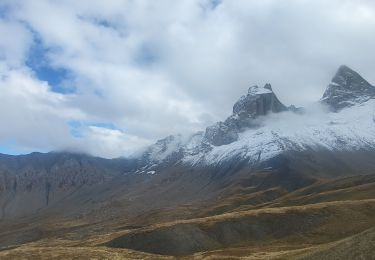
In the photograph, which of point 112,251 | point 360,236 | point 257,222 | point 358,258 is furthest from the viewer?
point 257,222

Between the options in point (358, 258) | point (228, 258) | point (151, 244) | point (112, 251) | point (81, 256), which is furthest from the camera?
point (151, 244)

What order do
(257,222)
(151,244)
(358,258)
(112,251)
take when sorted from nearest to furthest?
(358,258) → (112,251) → (151,244) → (257,222)

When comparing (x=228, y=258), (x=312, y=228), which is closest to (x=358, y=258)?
(x=228, y=258)

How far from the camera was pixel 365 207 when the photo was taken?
157m

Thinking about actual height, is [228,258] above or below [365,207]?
below

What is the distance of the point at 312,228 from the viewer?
480 ft

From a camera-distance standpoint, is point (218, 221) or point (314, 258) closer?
point (314, 258)

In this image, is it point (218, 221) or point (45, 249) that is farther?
point (218, 221)

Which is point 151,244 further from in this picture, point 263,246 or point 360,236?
point 360,236

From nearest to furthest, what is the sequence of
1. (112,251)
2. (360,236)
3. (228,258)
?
(360,236) < (228,258) < (112,251)

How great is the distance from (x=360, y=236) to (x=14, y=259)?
3306 inches

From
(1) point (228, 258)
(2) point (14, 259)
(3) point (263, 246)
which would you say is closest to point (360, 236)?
(1) point (228, 258)

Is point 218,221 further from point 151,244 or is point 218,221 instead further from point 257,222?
point 151,244

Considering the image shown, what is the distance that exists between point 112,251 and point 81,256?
12.8m
